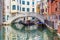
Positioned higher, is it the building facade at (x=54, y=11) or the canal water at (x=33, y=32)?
the building facade at (x=54, y=11)

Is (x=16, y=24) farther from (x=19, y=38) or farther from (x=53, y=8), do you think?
(x=53, y=8)

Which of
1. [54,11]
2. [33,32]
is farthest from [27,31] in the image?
[54,11]

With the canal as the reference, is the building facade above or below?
above

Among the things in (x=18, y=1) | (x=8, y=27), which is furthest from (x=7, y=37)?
(x=18, y=1)

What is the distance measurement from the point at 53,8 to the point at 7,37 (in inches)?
19.8

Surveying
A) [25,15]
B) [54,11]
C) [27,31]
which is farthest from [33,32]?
[54,11]

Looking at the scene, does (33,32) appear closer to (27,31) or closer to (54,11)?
(27,31)

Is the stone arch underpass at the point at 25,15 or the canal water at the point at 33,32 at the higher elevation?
the stone arch underpass at the point at 25,15

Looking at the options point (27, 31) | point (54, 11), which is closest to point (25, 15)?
point (27, 31)

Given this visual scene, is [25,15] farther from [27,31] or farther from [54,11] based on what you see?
[54,11]

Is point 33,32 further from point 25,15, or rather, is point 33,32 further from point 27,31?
point 25,15

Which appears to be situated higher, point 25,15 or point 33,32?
point 25,15

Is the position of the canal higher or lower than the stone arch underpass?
lower

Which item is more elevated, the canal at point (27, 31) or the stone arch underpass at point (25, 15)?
the stone arch underpass at point (25, 15)
